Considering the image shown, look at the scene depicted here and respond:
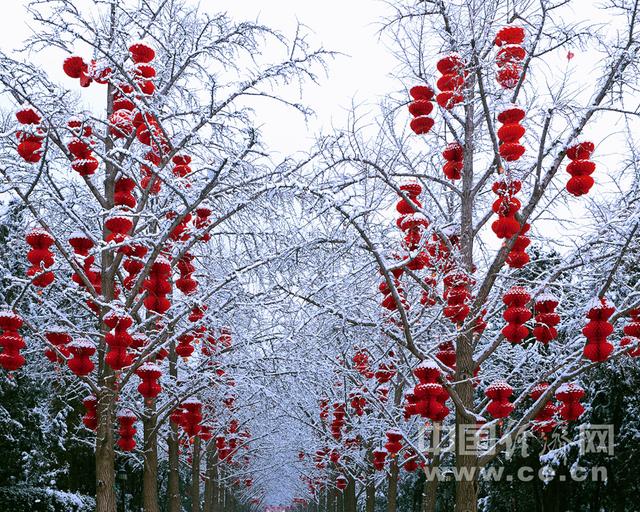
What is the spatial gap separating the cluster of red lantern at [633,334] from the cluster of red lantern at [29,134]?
24.5ft

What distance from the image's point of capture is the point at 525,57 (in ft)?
28.7

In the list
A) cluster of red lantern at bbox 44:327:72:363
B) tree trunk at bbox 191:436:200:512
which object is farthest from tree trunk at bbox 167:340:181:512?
cluster of red lantern at bbox 44:327:72:363

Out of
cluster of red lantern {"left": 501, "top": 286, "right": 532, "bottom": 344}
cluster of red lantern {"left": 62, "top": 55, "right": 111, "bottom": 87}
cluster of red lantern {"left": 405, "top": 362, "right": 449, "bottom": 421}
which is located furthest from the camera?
cluster of red lantern {"left": 62, "top": 55, "right": 111, "bottom": 87}

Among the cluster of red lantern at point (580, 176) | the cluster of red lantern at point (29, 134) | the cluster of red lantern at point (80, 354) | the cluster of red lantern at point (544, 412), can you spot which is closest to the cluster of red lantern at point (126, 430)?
the cluster of red lantern at point (80, 354)

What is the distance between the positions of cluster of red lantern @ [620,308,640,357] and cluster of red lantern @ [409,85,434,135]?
3467mm

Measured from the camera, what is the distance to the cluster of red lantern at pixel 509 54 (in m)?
8.10

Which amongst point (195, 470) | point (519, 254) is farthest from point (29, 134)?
point (195, 470)

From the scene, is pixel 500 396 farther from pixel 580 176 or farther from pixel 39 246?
pixel 39 246

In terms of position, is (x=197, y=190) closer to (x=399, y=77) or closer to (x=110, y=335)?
(x=110, y=335)

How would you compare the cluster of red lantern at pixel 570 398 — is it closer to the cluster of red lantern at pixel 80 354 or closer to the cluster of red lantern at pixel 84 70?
the cluster of red lantern at pixel 80 354

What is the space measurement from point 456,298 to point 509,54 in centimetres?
291

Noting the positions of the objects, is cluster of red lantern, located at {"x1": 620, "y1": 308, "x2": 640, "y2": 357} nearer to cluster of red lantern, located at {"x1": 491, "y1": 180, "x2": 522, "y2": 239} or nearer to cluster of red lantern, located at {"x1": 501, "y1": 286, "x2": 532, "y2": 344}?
cluster of red lantern, located at {"x1": 501, "y1": 286, "x2": 532, "y2": 344}

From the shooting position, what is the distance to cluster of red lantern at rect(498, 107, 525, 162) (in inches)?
304

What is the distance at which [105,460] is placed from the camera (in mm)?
9461
